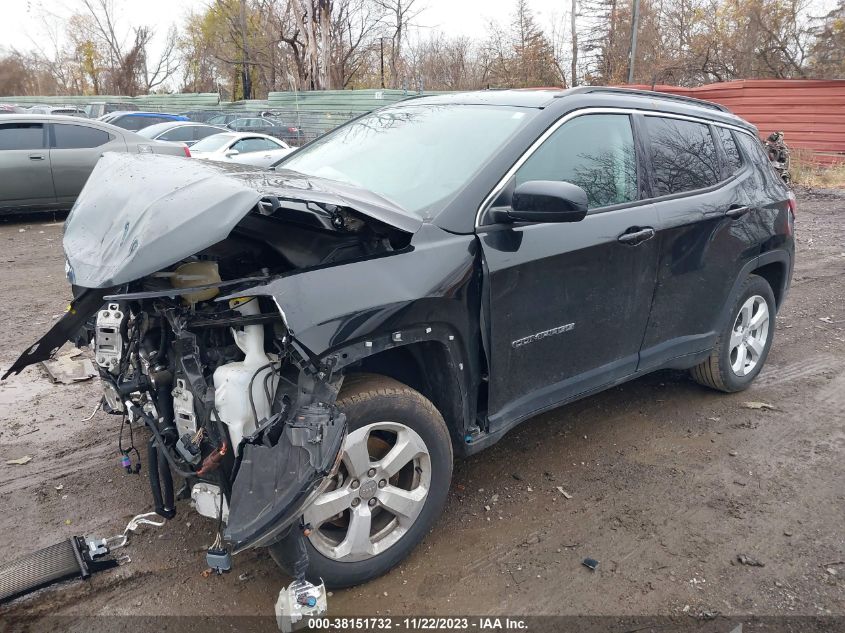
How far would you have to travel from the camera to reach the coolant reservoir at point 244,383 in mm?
2367

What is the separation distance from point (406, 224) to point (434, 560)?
1.48 meters

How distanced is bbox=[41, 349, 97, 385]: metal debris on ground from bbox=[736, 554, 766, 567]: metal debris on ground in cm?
394

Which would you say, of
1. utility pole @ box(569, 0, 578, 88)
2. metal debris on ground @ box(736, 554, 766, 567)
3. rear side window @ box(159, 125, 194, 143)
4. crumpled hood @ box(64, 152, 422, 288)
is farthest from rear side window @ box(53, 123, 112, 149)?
utility pole @ box(569, 0, 578, 88)

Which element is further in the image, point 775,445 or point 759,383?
point 759,383

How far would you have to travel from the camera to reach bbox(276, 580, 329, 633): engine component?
7.64ft

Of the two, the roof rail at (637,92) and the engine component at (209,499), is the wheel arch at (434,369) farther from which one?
the roof rail at (637,92)

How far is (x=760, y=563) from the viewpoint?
2.94m

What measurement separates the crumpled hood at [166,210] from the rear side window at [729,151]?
101 inches

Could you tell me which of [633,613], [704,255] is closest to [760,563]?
[633,613]

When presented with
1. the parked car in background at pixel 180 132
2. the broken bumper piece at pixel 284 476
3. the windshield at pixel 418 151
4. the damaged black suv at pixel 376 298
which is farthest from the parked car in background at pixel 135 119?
the broken bumper piece at pixel 284 476

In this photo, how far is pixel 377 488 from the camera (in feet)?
8.77

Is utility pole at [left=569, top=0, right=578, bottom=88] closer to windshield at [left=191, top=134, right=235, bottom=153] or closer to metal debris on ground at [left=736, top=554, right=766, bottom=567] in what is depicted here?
windshield at [left=191, top=134, right=235, bottom=153]

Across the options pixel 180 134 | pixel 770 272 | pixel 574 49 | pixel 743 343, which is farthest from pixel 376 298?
pixel 574 49

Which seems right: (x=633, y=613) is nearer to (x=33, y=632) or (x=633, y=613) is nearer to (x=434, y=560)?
(x=434, y=560)
